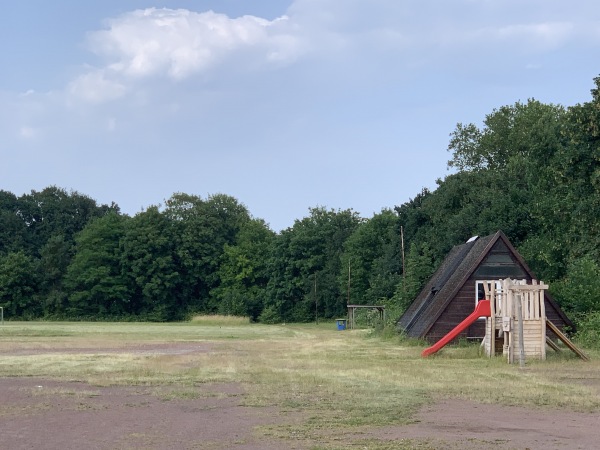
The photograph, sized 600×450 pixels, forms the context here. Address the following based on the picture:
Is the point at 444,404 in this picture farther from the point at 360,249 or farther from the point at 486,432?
the point at 360,249

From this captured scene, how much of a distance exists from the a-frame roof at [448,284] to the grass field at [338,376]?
8.49 ft

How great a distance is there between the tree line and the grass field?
3003cm

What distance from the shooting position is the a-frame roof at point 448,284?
37.2m

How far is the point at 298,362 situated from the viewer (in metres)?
28.2

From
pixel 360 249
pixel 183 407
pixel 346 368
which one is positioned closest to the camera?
pixel 183 407

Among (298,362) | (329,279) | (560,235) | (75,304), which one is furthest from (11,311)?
(298,362)

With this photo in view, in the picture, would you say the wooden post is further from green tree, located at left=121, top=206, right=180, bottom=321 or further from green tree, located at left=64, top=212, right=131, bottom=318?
green tree, located at left=64, top=212, right=131, bottom=318

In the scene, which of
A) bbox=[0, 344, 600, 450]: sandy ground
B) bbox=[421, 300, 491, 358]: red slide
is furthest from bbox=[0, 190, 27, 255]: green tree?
bbox=[0, 344, 600, 450]: sandy ground

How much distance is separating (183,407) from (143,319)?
289ft

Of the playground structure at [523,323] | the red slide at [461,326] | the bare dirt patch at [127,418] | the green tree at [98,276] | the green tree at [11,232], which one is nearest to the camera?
the bare dirt patch at [127,418]

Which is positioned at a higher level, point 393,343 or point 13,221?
point 13,221

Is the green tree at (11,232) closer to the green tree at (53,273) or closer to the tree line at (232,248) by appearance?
the tree line at (232,248)

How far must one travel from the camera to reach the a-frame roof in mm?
37219

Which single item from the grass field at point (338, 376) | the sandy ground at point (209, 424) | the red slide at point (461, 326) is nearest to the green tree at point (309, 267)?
the grass field at point (338, 376)
